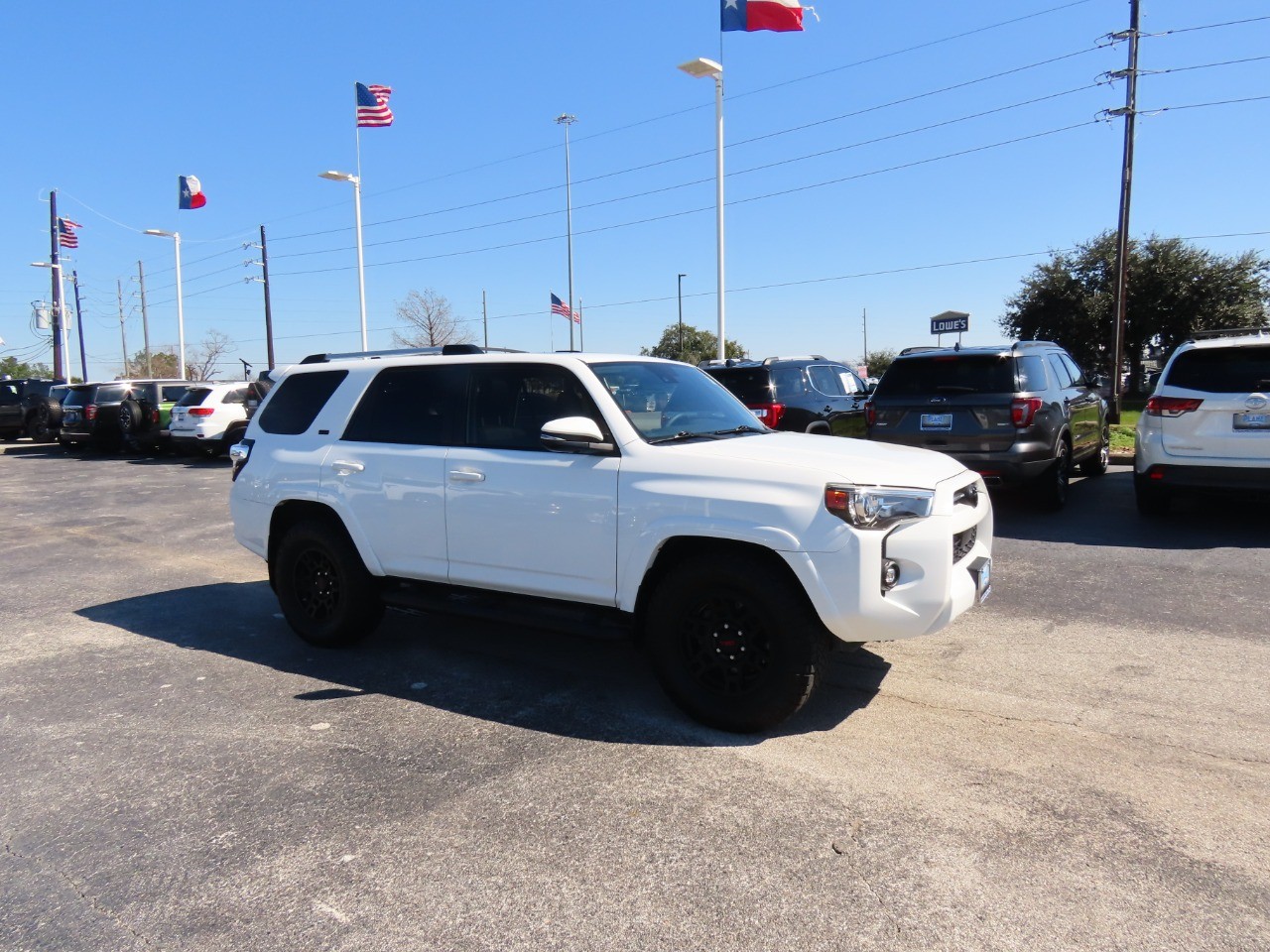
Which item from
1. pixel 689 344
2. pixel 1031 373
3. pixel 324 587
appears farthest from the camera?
pixel 689 344

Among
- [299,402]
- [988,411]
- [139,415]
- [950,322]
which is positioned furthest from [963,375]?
[139,415]

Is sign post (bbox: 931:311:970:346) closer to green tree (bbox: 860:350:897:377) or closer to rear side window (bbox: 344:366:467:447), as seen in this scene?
rear side window (bbox: 344:366:467:447)

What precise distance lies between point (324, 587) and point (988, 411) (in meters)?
6.48

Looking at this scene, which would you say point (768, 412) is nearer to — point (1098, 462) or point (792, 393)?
point (792, 393)

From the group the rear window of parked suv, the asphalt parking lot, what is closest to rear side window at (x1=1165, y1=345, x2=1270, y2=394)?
the rear window of parked suv

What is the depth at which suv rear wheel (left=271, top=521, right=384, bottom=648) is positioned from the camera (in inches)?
208

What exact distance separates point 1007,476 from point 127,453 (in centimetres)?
2040

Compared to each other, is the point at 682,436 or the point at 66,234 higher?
the point at 66,234

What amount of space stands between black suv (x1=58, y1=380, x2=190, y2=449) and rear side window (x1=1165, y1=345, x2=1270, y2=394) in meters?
18.7

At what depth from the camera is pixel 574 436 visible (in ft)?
→ 13.6

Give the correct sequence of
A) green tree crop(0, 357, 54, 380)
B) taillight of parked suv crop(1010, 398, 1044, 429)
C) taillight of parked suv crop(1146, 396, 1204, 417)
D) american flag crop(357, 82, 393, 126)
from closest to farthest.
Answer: taillight of parked suv crop(1146, 396, 1204, 417)
taillight of parked suv crop(1010, 398, 1044, 429)
american flag crop(357, 82, 393, 126)
green tree crop(0, 357, 54, 380)

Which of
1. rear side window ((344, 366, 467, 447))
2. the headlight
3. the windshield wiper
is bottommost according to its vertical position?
the headlight

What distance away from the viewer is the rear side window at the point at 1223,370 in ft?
26.1

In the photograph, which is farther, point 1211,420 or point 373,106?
point 373,106
